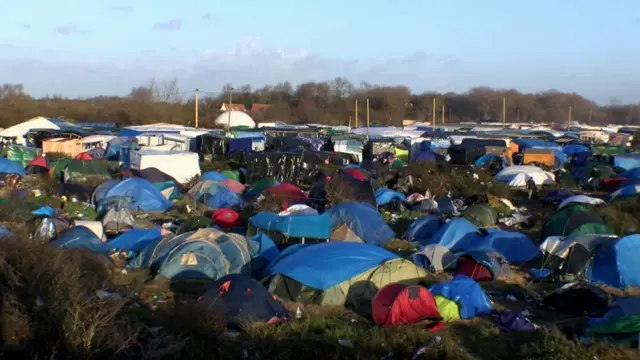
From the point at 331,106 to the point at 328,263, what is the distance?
76374 mm

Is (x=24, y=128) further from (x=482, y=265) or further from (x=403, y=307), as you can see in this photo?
(x=403, y=307)

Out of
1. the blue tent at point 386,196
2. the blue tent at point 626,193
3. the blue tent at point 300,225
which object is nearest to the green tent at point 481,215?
the blue tent at point 386,196

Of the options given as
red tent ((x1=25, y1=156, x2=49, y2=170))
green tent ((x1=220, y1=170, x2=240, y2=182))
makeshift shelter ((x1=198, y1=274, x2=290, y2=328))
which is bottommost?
makeshift shelter ((x1=198, y1=274, x2=290, y2=328))

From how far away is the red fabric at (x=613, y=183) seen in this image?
2739 centimetres

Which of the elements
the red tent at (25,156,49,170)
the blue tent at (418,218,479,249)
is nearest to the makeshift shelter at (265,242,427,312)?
the blue tent at (418,218,479,249)

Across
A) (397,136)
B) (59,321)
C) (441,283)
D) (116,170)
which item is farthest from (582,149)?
(59,321)

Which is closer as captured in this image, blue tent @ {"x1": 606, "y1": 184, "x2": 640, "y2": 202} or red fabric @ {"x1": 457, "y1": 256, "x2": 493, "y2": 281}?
red fabric @ {"x1": 457, "y1": 256, "x2": 493, "y2": 281}

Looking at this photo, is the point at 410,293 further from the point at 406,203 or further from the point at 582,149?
the point at 582,149

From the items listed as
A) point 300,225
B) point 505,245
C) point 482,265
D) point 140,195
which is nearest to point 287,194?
point 140,195

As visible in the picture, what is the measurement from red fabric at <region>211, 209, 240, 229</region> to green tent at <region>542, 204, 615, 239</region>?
25.1 ft

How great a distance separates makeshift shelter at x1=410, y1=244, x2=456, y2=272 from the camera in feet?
47.6

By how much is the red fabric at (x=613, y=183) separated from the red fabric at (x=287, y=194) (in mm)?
12188

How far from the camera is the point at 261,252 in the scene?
14.6 meters

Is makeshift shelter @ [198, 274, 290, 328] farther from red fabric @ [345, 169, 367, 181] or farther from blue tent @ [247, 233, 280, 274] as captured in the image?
red fabric @ [345, 169, 367, 181]
